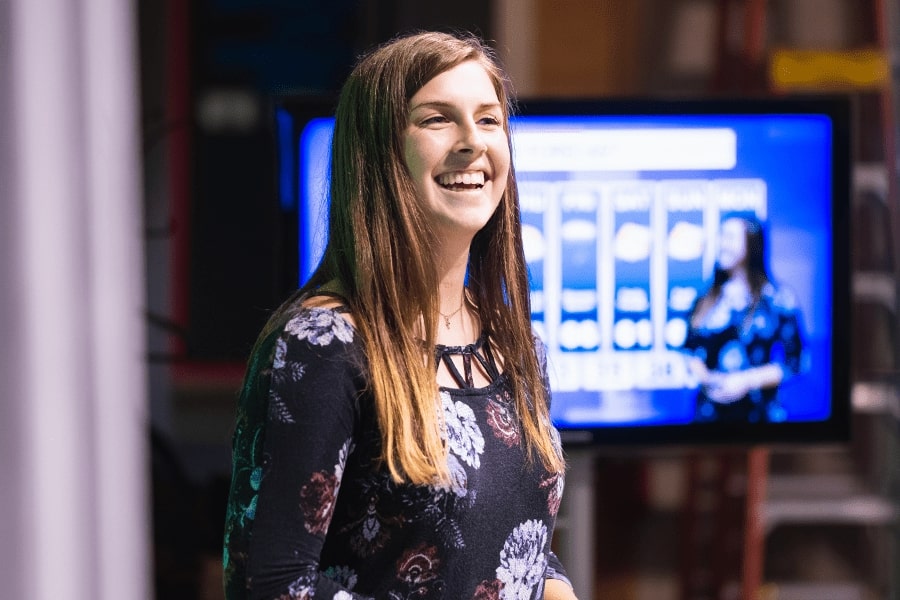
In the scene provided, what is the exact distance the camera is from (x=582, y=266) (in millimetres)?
2094

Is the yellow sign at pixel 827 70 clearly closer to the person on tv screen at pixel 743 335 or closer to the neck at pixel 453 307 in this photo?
the person on tv screen at pixel 743 335

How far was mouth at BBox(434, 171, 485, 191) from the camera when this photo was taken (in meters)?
1.05

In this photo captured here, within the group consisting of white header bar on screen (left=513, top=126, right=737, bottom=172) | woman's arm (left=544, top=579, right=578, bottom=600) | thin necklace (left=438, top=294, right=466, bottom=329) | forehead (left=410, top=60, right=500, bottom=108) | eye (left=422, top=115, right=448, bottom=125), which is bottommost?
woman's arm (left=544, top=579, right=578, bottom=600)

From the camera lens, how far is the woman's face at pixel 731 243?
2.12m

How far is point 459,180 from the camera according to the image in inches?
41.2

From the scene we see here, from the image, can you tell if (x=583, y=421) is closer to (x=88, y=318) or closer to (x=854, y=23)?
(x=88, y=318)

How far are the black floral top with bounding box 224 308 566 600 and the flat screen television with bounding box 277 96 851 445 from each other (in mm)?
1060

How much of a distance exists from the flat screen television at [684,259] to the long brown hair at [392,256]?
101 centimetres

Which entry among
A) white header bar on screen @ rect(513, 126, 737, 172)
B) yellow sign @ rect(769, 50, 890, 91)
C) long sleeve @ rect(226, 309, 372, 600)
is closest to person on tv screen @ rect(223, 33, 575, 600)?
long sleeve @ rect(226, 309, 372, 600)

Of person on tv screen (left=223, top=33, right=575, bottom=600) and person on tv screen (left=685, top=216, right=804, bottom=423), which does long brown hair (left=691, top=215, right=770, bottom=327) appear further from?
person on tv screen (left=223, top=33, right=575, bottom=600)

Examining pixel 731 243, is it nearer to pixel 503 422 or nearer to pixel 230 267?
pixel 503 422

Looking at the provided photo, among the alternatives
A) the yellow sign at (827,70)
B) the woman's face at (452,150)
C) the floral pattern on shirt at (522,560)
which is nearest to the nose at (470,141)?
the woman's face at (452,150)

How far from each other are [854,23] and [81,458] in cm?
243

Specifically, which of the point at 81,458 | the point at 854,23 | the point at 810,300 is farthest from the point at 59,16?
the point at 854,23
